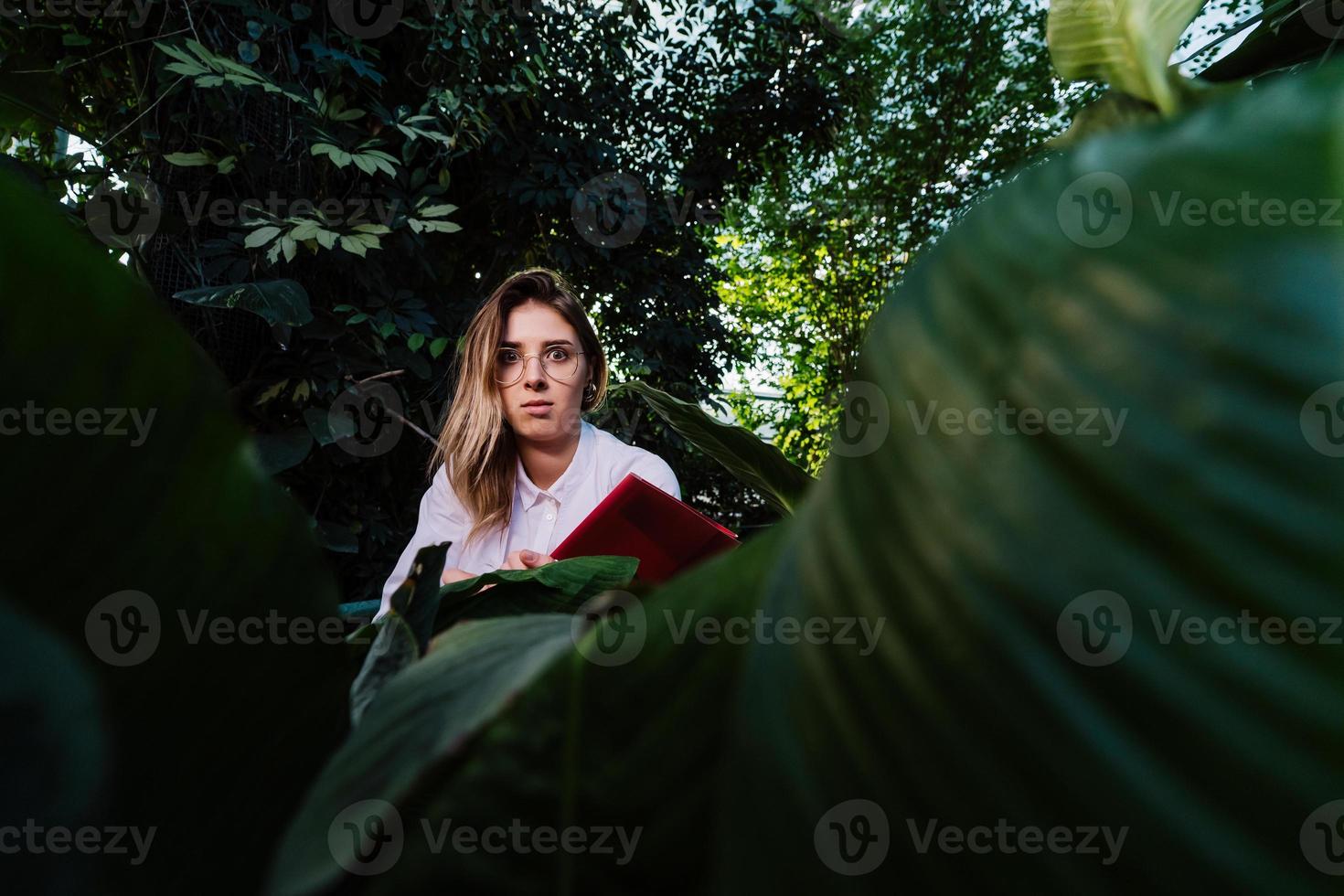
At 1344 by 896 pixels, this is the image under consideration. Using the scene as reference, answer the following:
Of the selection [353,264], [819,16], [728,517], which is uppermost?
[819,16]

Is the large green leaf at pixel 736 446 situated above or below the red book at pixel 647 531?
above

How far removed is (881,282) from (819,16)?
225cm

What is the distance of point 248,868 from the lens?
11cm

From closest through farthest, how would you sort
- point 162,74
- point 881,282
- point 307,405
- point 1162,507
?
point 1162,507 < point 162,74 < point 307,405 < point 881,282

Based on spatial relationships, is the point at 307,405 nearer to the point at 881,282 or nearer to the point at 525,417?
the point at 525,417

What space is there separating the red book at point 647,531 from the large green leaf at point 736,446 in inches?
7.2

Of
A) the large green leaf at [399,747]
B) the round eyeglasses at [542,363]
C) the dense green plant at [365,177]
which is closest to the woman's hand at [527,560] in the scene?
the dense green plant at [365,177]

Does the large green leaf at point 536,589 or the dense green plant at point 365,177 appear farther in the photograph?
the dense green plant at point 365,177

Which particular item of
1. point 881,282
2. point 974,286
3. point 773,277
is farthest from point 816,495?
point 773,277

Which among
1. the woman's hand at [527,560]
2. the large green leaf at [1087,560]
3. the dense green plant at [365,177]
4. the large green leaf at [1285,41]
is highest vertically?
the dense green plant at [365,177]

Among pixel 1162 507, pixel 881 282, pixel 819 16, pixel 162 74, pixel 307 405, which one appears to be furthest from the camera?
pixel 881 282

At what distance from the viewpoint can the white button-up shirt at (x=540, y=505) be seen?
62.1 inches

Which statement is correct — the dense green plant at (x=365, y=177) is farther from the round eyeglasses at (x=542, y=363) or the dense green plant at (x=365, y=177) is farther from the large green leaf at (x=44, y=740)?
the large green leaf at (x=44, y=740)

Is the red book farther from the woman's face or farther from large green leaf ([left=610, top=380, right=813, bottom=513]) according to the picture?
the woman's face
